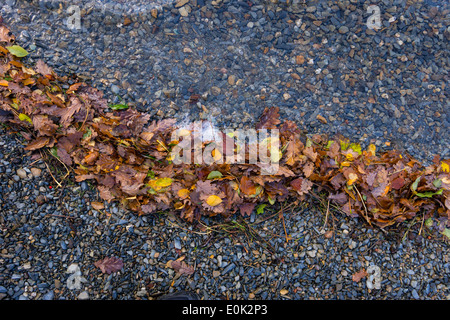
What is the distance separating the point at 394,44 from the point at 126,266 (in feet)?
8.60

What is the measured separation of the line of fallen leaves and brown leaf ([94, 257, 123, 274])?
12.3 inches

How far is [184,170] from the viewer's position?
6.70ft

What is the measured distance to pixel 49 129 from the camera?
2.08 m

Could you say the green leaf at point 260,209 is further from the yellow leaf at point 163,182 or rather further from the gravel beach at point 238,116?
the yellow leaf at point 163,182

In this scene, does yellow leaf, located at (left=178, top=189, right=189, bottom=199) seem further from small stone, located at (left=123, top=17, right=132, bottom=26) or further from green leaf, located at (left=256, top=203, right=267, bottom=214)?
small stone, located at (left=123, top=17, right=132, bottom=26)

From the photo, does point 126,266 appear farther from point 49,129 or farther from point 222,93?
point 222,93

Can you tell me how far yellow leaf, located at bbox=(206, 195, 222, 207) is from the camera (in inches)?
75.9

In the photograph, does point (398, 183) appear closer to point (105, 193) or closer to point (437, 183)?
point (437, 183)

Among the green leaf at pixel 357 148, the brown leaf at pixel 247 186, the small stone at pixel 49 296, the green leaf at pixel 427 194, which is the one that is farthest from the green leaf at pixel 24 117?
the green leaf at pixel 427 194

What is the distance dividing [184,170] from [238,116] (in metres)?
0.68

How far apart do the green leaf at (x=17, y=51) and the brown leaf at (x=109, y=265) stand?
160 cm

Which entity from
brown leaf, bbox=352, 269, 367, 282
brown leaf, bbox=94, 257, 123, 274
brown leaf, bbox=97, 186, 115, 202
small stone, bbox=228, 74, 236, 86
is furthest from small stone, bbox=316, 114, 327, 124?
brown leaf, bbox=94, 257, 123, 274

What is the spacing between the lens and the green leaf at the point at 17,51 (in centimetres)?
232

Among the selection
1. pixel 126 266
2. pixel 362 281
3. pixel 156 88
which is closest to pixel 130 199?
pixel 126 266
